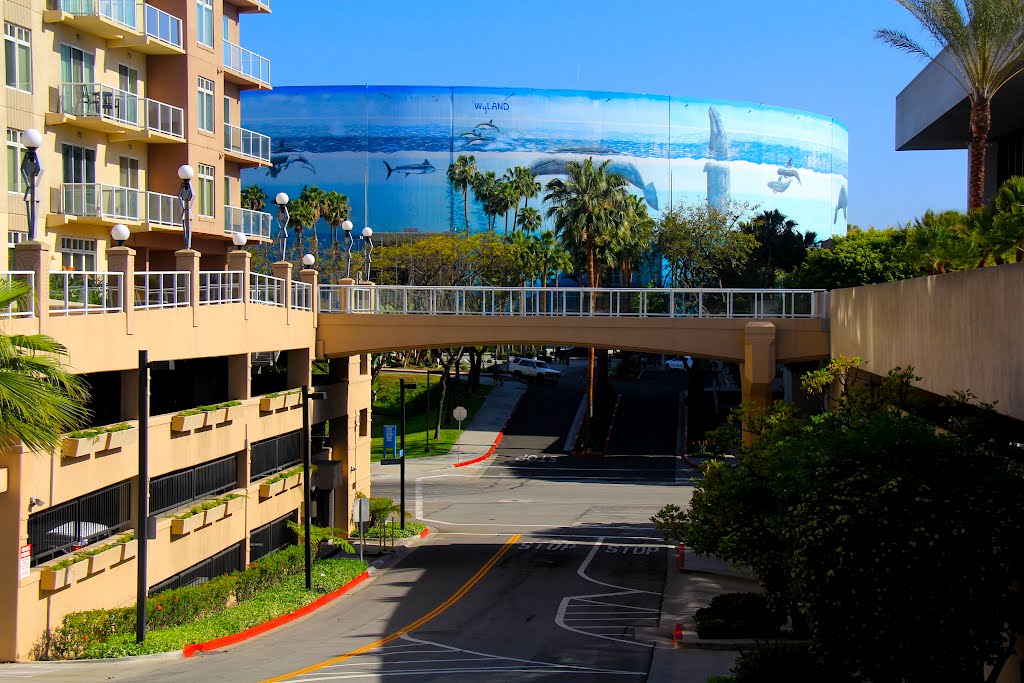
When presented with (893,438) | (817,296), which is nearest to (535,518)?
(817,296)

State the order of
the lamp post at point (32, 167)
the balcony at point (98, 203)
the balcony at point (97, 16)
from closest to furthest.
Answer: the lamp post at point (32, 167) < the balcony at point (97, 16) < the balcony at point (98, 203)

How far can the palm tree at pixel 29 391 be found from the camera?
2023 centimetres

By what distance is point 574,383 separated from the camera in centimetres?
9394

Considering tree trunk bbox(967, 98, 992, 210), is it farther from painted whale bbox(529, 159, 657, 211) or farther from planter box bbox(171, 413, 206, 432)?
painted whale bbox(529, 159, 657, 211)

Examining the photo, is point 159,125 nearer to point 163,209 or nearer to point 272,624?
point 163,209

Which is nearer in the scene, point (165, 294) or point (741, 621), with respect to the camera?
point (741, 621)

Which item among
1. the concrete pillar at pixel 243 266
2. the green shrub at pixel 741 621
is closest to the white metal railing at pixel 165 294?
the concrete pillar at pixel 243 266

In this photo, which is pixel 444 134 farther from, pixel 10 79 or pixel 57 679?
pixel 57 679

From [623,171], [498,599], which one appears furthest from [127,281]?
[623,171]

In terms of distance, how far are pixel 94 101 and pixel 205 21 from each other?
29.0 ft

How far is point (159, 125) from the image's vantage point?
4116 centimetres

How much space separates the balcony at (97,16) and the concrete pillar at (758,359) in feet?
76.2

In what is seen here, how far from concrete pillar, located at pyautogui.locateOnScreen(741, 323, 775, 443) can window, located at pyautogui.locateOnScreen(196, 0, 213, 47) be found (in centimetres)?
2324

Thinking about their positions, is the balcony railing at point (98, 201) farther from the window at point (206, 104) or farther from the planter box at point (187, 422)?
the planter box at point (187, 422)
